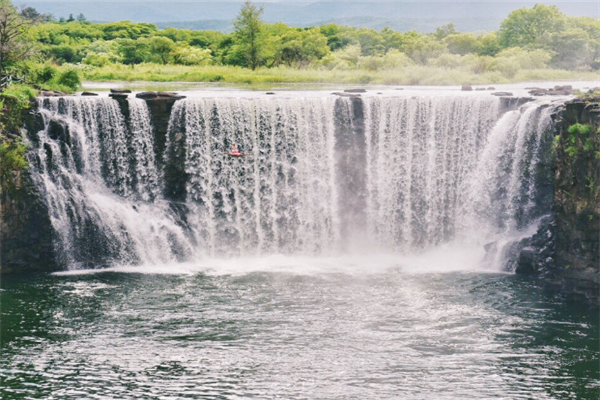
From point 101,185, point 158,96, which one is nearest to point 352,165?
point 158,96

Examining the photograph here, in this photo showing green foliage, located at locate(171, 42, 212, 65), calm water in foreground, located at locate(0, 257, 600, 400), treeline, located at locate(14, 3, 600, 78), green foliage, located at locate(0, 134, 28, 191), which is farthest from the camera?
green foliage, located at locate(171, 42, 212, 65)

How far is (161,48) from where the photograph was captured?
95.2 meters

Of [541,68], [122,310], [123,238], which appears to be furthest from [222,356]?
[541,68]

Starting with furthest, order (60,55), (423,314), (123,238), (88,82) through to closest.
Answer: (60,55) → (88,82) → (123,238) → (423,314)

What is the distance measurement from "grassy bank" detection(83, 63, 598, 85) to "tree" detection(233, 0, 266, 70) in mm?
10787

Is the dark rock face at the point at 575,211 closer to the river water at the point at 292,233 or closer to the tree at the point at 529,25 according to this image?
the river water at the point at 292,233

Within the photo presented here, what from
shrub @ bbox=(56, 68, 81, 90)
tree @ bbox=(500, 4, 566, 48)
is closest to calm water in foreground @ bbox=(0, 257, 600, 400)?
shrub @ bbox=(56, 68, 81, 90)

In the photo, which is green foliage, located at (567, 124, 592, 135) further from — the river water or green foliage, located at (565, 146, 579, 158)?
the river water

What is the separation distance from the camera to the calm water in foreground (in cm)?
2678

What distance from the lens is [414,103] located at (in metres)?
44.4

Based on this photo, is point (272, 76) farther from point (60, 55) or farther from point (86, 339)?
point (86, 339)

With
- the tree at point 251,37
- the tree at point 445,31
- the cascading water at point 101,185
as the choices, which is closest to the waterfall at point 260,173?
the cascading water at point 101,185

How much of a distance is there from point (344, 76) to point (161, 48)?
95.4ft

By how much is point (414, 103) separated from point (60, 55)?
181ft
